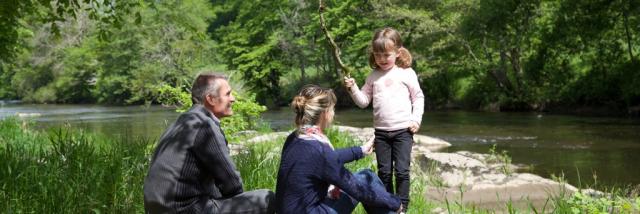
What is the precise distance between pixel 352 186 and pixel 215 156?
74 cm

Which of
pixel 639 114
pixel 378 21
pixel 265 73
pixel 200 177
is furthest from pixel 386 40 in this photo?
pixel 265 73

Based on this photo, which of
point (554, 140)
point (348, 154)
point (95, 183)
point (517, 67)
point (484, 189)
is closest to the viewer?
point (348, 154)

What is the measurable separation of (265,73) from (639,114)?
63.7 feet

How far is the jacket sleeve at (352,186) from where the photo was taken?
327cm

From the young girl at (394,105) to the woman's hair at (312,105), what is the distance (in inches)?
37.2

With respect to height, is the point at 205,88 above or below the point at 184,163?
above

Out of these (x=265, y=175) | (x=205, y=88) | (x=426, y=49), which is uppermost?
(x=426, y=49)

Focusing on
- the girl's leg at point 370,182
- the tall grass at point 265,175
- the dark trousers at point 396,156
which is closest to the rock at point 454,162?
the tall grass at point 265,175

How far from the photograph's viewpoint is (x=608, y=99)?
67.9ft

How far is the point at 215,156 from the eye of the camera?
3.15 metres

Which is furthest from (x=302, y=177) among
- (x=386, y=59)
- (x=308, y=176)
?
(x=386, y=59)

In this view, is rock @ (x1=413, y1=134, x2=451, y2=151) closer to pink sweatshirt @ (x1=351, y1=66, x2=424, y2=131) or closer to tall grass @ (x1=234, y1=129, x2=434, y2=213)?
tall grass @ (x1=234, y1=129, x2=434, y2=213)

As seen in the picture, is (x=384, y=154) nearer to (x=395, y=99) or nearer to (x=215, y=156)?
(x=395, y=99)

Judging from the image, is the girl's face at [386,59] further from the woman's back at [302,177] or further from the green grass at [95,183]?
the woman's back at [302,177]
